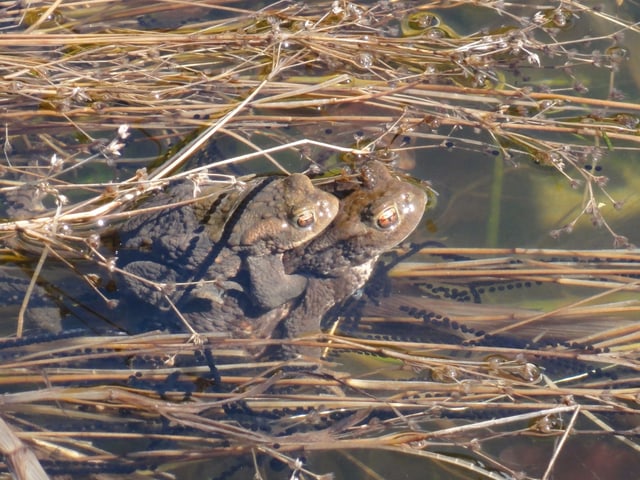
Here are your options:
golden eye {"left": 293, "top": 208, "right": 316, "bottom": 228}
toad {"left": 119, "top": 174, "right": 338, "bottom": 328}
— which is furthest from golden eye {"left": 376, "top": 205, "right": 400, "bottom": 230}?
golden eye {"left": 293, "top": 208, "right": 316, "bottom": 228}

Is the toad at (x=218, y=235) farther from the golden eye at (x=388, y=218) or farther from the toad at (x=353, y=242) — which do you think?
the golden eye at (x=388, y=218)

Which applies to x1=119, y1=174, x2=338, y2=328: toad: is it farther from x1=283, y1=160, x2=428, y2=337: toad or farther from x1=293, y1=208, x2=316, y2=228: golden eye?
x1=283, y1=160, x2=428, y2=337: toad

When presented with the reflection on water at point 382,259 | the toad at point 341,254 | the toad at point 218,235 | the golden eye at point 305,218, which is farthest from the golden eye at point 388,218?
the reflection on water at point 382,259

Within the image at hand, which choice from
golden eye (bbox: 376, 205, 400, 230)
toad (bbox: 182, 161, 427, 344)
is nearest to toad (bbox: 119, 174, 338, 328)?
toad (bbox: 182, 161, 427, 344)

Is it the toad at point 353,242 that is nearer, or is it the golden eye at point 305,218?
the golden eye at point 305,218

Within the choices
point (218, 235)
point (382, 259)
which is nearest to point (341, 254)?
point (382, 259)

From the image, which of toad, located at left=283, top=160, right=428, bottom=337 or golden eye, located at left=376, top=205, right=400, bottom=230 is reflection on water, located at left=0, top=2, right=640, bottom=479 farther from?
golden eye, located at left=376, top=205, right=400, bottom=230

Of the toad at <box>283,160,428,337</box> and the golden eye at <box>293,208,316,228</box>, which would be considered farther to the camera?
the toad at <box>283,160,428,337</box>
